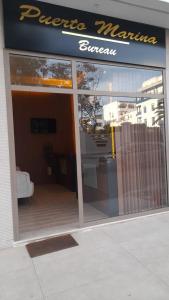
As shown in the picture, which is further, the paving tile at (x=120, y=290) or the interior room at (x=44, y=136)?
the interior room at (x=44, y=136)

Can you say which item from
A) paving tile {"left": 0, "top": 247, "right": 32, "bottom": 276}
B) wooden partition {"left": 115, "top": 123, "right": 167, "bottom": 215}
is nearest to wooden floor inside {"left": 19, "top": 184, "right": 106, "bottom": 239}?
paving tile {"left": 0, "top": 247, "right": 32, "bottom": 276}

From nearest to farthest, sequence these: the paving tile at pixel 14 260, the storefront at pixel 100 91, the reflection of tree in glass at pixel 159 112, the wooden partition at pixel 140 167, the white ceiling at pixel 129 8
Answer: the paving tile at pixel 14 260, the storefront at pixel 100 91, the white ceiling at pixel 129 8, the wooden partition at pixel 140 167, the reflection of tree in glass at pixel 159 112

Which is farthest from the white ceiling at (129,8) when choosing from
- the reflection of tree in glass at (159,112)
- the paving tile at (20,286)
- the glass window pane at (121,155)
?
the paving tile at (20,286)

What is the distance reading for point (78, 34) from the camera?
400 cm

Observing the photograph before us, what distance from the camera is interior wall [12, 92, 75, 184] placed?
8.74m

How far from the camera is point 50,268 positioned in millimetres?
2934

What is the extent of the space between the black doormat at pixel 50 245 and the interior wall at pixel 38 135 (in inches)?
196

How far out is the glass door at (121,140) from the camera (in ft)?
14.1

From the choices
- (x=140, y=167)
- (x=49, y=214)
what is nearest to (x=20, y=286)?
(x=49, y=214)

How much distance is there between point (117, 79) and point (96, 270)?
3.07 metres

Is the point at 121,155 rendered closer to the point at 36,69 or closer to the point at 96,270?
the point at 36,69

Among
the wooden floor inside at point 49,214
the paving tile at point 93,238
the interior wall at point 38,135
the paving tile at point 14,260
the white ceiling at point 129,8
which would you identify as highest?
the white ceiling at point 129,8

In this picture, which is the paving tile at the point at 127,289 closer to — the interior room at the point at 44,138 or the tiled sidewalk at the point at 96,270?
the tiled sidewalk at the point at 96,270

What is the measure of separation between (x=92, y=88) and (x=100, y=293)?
3013mm
